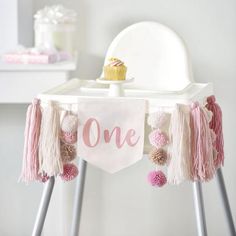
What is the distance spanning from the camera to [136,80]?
194 cm

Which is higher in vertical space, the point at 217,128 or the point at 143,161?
the point at 217,128

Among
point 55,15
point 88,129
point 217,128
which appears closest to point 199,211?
point 217,128

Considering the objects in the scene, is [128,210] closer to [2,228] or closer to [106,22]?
[2,228]

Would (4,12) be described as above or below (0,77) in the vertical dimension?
above

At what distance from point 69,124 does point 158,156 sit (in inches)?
8.5

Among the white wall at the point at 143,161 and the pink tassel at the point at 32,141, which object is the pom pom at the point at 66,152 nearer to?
the pink tassel at the point at 32,141

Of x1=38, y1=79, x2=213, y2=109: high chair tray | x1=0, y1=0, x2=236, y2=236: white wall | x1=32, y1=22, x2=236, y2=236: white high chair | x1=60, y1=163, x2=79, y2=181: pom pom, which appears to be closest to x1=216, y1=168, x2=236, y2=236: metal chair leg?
x1=32, y1=22, x2=236, y2=236: white high chair

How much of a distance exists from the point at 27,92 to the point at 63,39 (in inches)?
8.5

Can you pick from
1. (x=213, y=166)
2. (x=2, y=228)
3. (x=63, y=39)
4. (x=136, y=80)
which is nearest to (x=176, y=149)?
(x=213, y=166)

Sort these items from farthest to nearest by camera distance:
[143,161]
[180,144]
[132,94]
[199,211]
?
[143,161]
[199,211]
[132,94]
[180,144]

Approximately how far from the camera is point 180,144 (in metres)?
1.44

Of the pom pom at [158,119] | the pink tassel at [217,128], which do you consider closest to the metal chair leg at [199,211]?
the pink tassel at [217,128]

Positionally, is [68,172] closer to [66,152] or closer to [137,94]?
[66,152]

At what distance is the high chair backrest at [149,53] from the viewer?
1.91m
